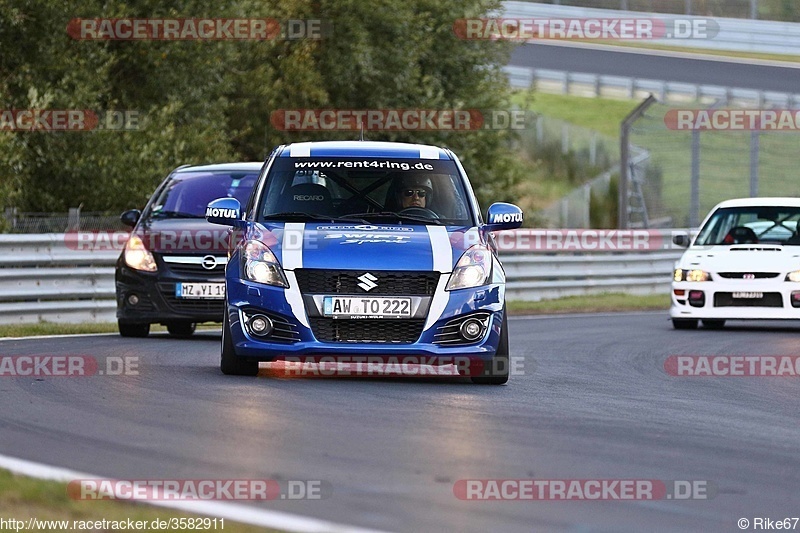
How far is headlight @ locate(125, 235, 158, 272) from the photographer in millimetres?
15125

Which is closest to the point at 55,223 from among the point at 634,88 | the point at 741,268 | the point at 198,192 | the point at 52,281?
the point at 52,281

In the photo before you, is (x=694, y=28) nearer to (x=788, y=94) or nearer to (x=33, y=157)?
(x=788, y=94)

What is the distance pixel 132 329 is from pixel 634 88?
30.2 meters

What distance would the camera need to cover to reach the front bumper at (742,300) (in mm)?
17828

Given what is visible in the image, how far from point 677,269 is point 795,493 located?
482 inches

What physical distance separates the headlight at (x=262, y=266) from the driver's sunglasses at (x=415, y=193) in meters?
1.28

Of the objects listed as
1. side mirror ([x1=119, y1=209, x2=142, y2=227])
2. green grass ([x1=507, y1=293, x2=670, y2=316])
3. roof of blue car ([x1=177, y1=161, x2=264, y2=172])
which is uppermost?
roof of blue car ([x1=177, y1=161, x2=264, y2=172])

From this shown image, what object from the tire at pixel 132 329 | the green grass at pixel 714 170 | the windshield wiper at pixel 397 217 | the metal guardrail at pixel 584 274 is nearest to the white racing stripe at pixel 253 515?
the windshield wiper at pixel 397 217

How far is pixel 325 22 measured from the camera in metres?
29.8

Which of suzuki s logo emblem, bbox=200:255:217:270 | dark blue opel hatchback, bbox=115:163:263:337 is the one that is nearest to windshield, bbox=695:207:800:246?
dark blue opel hatchback, bbox=115:163:263:337

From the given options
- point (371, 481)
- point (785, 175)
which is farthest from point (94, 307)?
point (785, 175)

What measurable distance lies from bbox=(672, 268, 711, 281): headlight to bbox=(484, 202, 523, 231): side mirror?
23.5 ft

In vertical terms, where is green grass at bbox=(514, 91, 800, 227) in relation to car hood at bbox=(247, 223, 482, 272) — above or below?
below

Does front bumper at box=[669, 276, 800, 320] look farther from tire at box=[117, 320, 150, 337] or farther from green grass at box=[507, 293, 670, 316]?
tire at box=[117, 320, 150, 337]
